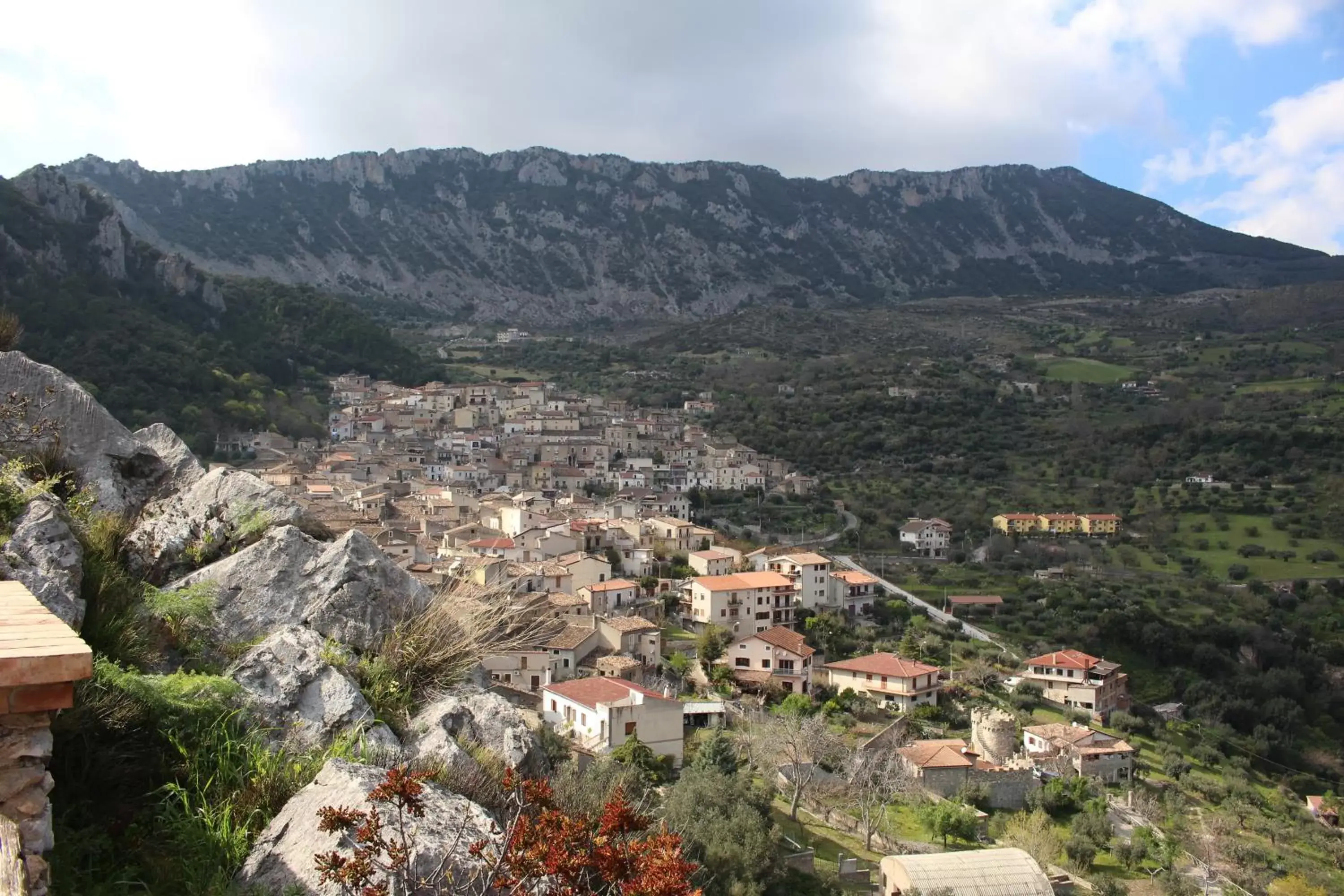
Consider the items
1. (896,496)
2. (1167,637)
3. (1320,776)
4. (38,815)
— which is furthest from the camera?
(896,496)

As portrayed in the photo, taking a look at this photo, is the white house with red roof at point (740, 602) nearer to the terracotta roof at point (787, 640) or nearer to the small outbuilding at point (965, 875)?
the terracotta roof at point (787, 640)

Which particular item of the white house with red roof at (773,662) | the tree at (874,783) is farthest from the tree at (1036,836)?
the white house with red roof at (773,662)

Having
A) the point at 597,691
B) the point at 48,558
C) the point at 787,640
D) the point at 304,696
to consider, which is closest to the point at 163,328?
the point at 787,640

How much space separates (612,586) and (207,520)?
83.2 feet

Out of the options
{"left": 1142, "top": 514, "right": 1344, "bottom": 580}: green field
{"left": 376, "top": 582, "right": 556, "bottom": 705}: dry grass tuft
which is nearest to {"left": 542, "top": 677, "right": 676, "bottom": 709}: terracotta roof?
{"left": 376, "top": 582, "right": 556, "bottom": 705}: dry grass tuft

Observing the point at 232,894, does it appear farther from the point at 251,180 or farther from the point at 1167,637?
the point at 251,180

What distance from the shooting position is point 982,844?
19.5 m

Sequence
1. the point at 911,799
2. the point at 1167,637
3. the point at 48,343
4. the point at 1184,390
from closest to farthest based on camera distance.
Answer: the point at 911,799 < the point at 1167,637 < the point at 48,343 < the point at 1184,390

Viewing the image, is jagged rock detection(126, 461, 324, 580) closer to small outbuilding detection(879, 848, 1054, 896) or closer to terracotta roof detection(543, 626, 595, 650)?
small outbuilding detection(879, 848, 1054, 896)

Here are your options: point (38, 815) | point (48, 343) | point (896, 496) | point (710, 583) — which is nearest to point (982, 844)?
point (710, 583)

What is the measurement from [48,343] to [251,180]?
12885 cm

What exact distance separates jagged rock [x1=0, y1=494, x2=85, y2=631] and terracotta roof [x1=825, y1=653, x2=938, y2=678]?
84.5ft

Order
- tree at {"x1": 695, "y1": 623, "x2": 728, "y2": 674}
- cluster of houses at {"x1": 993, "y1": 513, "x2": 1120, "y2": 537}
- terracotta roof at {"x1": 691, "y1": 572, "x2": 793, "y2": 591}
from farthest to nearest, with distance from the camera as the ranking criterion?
cluster of houses at {"x1": 993, "y1": 513, "x2": 1120, "y2": 537}
terracotta roof at {"x1": 691, "y1": 572, "x2": 793, "y2": 591}
tree at {"x1": 695, "y1": 623, "x2": 728, "y2": 674}

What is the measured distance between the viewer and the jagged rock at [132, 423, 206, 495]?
6906 mm
